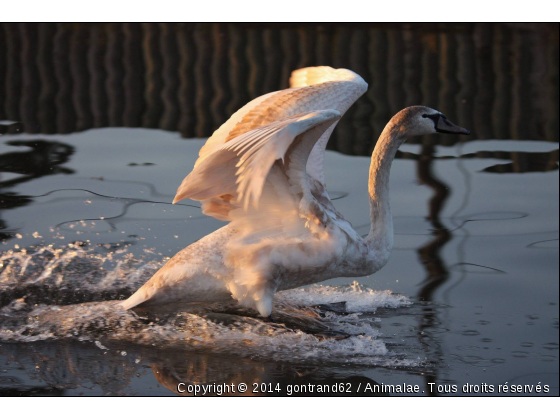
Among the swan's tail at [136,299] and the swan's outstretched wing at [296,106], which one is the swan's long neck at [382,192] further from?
the swan's tail at [136,299]

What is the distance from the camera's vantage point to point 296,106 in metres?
5.68

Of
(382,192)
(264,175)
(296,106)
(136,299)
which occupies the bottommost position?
(136,299)

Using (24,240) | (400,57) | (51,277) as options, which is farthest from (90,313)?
(400,57)

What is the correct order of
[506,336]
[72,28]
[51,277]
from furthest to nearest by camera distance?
[72,28] < [51,277] < [506,336]

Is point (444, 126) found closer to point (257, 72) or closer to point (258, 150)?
point (258, 150)

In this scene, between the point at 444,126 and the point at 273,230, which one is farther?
the point at 444,126

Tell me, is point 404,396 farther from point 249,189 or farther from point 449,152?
point 449,152

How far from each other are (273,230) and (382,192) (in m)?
0.84

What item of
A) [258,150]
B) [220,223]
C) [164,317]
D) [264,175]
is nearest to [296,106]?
[258,150]

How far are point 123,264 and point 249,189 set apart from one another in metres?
2.36

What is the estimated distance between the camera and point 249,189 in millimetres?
4426

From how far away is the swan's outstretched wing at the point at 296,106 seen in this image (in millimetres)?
5496

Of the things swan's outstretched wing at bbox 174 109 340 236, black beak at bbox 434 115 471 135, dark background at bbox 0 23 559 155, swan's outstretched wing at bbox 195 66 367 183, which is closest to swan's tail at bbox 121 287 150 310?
swan's outstretched wing at bbox 174 109 340 236

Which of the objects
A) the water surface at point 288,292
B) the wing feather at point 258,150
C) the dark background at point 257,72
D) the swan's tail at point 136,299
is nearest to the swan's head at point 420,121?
the wing feather at point 258,150
